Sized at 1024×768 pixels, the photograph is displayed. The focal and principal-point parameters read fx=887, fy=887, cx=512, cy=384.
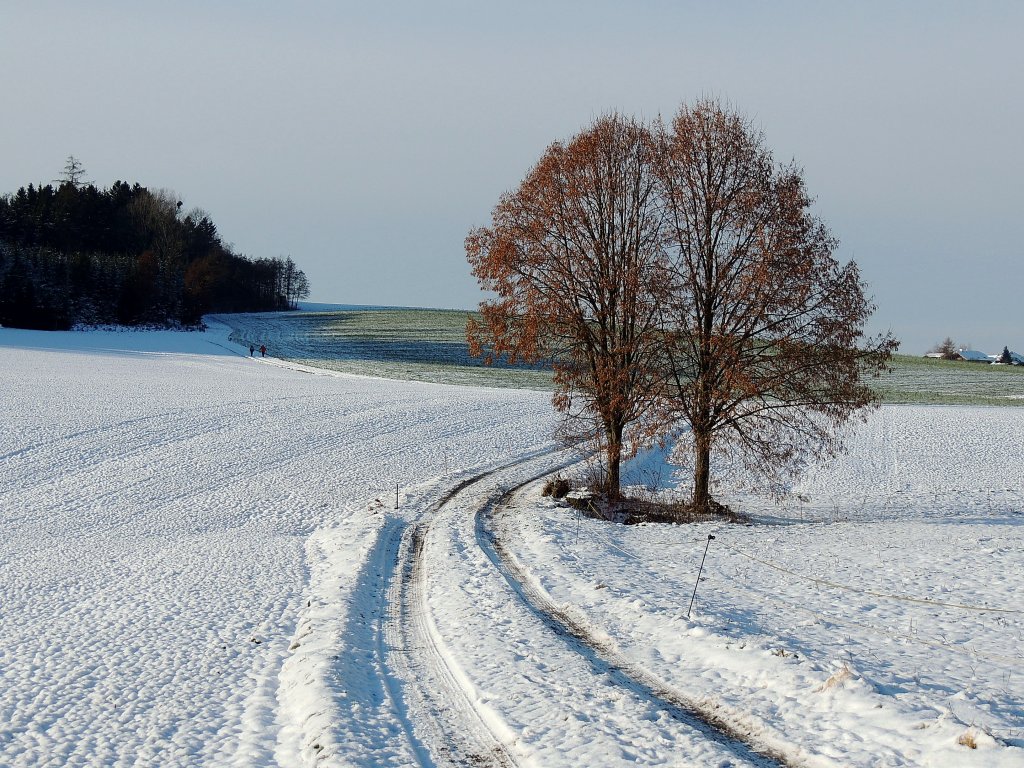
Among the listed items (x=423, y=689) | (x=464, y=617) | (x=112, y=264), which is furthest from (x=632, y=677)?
(x=112, y=264)

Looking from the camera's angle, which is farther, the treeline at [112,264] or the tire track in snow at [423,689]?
the treeline at [112,264]

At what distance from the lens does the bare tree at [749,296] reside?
21.5 metres

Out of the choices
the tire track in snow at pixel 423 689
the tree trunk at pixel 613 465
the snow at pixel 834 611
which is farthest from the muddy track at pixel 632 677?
the tree trunk at pixel 613 465

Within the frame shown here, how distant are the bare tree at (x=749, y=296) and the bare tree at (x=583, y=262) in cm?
125

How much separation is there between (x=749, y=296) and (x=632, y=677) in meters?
13.5

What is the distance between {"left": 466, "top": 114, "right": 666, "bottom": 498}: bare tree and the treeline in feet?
249

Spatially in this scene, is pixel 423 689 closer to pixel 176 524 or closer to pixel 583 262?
pixel 176 524

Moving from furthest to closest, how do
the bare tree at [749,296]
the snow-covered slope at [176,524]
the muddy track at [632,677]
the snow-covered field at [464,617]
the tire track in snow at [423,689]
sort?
the bare tree at [749,296], the snow-covered slope at [176,524], the snow-covered field at [464,617], the tire track in snow at [423,689], the muddy track at [632,677]

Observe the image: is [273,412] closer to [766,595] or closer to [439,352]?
[766,595]

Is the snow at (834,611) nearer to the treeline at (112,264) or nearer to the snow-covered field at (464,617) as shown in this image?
the snow-covered field at (464,617)

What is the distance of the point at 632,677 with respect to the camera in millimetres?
9898

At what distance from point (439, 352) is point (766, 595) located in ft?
227

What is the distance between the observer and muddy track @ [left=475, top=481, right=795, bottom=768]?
26.1 feet

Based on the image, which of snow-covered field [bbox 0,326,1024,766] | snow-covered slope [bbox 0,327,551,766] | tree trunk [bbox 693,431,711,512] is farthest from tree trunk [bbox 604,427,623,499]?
snow-covered slope [bbox 0,327,551,766]
